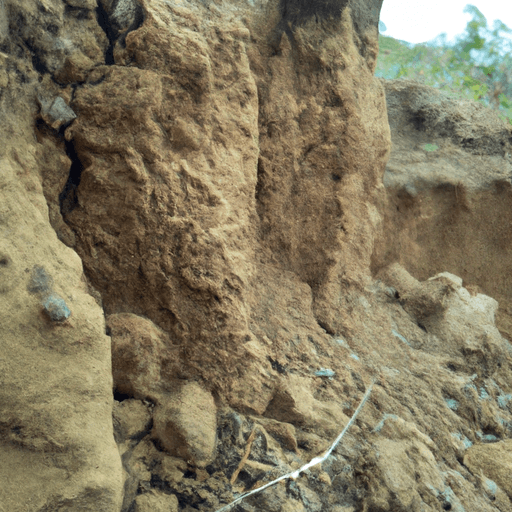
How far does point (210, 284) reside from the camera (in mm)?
2389

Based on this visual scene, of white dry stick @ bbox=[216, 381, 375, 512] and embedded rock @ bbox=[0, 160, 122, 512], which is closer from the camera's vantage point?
embedded rock @ bbox=[0, 160, 122, 512]

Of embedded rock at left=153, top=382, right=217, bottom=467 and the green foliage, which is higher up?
the green foliage

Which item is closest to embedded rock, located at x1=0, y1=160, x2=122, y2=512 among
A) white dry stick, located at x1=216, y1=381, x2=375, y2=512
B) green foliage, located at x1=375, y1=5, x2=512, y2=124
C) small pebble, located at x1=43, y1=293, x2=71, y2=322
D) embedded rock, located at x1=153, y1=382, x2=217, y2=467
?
small pebble, located at x1=43, y1=293, x2=71, y2=322

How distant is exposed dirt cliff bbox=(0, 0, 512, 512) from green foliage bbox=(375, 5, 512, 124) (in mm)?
4639

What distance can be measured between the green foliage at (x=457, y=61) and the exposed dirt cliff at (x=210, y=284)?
4.64 metres

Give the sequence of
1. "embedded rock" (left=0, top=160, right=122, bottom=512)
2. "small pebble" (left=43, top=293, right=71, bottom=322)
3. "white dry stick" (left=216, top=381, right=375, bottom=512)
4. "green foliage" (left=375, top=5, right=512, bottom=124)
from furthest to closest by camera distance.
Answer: "green foliage" (left=375, top=5, right=512, bottom=124)
"white dry stick" (left=216, top=381, right=375, bottom=512)
"small pebble" (left=43, top=293, right=71, bottom=322)
"embedded rock" (left=0, top=160, right=122, bottom=512)

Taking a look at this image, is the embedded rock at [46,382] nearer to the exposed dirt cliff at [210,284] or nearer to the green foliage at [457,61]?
the exposed dirt cliff at [210,284]

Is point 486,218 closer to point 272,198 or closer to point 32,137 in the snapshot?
point 272,198

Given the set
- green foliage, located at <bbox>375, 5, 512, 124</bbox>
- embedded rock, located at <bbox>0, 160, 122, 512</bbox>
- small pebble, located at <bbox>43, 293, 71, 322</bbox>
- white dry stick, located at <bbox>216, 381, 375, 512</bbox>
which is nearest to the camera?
embedded rock, located at <bbox>0, 160, 122, 512</bbox>

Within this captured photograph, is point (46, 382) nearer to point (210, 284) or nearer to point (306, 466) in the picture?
point (210, 284)

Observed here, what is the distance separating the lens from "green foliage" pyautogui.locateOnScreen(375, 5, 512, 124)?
7664 millimetres

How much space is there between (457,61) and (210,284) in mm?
6891

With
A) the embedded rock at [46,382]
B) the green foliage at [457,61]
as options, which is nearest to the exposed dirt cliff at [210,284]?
the embedded rock at [46,382]

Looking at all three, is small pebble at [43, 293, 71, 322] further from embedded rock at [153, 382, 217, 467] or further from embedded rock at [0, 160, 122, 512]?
embedded rock at [153, 382, 217, 467]
